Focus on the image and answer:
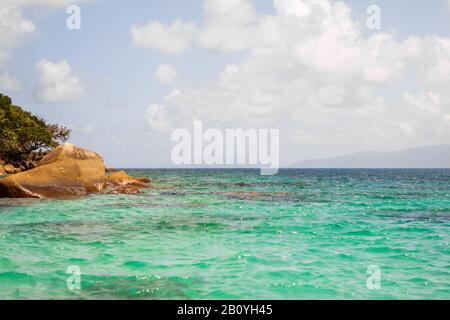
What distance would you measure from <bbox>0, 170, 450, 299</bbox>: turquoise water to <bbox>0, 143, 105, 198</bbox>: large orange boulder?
376cm

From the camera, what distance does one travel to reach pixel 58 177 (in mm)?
26047

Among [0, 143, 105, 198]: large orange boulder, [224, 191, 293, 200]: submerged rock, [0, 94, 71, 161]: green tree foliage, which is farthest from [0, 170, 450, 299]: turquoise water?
[0, 94, 71, 161]: green tree foliage

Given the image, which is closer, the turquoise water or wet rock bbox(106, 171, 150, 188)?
the turquoise water

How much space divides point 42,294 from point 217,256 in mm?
→ 4693

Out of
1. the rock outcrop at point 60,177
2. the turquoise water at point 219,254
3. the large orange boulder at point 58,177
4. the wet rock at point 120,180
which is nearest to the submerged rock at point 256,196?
the turquoise water at point 219,254

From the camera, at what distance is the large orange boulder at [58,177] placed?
80.7 feet

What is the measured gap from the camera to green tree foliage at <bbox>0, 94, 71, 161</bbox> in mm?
52219

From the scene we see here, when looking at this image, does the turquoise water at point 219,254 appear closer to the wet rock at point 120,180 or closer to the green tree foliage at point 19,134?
the wet rock at point 120,180

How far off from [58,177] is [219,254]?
1784 cm

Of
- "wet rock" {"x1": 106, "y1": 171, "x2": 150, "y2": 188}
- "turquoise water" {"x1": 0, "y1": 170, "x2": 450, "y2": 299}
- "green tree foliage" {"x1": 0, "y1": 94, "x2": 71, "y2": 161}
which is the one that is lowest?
"turquoise water" {"x1": 0, "y1": 170, "x2": 450, "y2": 299}

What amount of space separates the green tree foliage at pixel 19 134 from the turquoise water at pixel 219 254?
35.5m

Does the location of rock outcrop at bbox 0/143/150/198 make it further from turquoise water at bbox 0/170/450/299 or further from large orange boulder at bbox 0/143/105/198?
turquoise water at bbox 0/170/450/299
